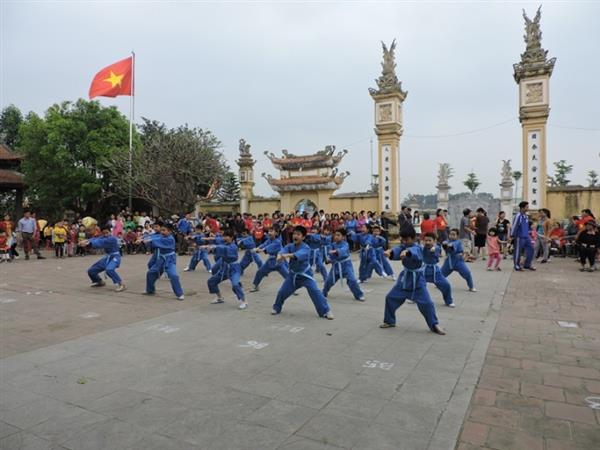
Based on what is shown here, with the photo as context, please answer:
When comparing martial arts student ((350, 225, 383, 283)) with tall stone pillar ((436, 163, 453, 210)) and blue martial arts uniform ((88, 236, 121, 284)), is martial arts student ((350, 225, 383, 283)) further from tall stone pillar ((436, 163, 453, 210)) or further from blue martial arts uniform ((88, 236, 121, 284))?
tall stone pillar ((436, 163, 453, 210))

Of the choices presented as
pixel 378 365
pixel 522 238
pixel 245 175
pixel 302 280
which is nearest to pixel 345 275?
pixel 302 280

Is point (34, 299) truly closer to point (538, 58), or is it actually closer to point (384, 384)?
point (384, 384)

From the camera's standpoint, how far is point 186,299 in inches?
303

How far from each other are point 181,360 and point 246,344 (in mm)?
802

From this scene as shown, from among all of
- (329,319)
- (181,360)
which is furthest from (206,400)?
(329,319)

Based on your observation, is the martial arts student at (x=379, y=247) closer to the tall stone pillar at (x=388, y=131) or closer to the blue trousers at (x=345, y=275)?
the blue trousers at (x=345, y=275)

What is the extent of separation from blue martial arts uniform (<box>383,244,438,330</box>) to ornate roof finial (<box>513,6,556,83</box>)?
14229 millimetres

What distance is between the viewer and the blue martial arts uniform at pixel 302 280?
621 cm

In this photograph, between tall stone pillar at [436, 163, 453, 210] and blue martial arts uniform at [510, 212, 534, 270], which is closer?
blue martial arts uniform at [510, 212, 534, 270]

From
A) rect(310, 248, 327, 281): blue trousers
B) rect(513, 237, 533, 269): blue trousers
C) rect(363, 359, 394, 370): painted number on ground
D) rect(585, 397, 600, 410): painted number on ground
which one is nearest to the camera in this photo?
rect(585, 397, 600, 410): painted number on ground

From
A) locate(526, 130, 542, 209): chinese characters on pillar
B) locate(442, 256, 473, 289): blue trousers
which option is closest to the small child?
locate(442, 256, 473, 289): blue trousers

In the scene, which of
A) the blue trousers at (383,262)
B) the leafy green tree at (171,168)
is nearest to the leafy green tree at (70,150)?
the leafy green tree at (171,168)

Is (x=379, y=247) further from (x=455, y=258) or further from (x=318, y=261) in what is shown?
(x=455, y=258)

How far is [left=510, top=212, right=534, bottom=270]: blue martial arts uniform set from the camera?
1068 centimetres
